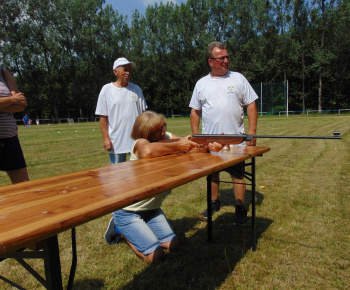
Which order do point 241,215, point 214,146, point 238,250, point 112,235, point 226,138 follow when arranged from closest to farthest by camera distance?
point 226,138, point 214,146, point 238,250, point 112,235, point 241,215

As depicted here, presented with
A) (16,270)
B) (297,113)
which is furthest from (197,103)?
(297,113)

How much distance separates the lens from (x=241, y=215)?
3283 mm

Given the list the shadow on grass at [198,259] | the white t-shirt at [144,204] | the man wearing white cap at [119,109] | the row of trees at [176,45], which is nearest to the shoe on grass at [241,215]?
the shadow on grass at [198,259]

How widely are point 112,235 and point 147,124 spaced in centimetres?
122

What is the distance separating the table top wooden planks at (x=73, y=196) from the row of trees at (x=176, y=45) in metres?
37.8

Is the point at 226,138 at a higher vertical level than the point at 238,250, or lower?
higher

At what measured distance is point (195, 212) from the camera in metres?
3.72

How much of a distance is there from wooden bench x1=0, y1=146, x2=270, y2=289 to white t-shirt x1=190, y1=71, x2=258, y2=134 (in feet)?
5.51

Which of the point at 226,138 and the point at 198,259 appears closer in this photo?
the point at 226,138

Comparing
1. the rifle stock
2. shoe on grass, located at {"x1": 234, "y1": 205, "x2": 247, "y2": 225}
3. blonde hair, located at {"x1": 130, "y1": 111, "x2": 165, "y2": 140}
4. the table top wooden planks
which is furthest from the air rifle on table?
shoe on grass, located at {"x1": 234, "y1": 205, "x2": 247, "y2": 225}

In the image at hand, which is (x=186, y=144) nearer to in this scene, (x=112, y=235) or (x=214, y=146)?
(x=214, y=146)

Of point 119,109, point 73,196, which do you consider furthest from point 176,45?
point 73,196

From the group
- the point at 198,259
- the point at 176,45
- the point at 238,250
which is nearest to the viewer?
→ the point at 198,259

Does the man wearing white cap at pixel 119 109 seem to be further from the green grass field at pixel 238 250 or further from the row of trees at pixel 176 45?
the row of trees at pixel 176 45
